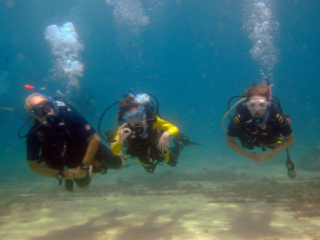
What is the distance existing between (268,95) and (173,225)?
3778 millimetres

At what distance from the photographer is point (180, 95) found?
159375 mm

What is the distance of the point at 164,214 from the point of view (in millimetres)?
5605

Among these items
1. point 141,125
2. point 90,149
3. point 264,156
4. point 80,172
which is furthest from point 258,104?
point 80,172

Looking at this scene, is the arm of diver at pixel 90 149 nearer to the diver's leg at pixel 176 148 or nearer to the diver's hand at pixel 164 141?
the diver's hand at pixel 164 141

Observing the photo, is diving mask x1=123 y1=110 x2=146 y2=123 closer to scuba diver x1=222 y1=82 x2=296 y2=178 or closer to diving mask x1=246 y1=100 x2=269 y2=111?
scuba diver x1=222 y1=82 x2=296 y2=178

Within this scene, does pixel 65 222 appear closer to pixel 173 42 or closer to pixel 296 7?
pixel 296 7

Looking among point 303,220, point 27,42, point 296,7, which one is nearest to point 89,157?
point 303,220

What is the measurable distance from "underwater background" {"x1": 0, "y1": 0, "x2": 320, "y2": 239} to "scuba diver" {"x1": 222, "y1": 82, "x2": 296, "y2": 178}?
844cm

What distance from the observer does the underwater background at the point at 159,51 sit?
79.6ft

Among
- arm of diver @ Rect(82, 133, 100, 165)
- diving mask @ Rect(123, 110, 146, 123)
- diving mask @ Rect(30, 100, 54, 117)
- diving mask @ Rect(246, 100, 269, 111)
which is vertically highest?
diving mask @ Rect(246, 100, 269, 111)

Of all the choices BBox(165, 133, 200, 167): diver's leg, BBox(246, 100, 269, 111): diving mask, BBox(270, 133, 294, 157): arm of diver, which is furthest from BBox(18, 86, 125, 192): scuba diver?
BBox(270, 133, 294, 157): arm of diver

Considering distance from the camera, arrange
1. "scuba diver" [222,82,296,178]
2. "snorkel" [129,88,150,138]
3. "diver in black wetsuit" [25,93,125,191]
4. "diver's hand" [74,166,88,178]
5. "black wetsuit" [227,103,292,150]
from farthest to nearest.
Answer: "snorkel" [129,88,150,138] < "black wetsuit" [227,103,292,150] < "scuba diver" [222,82,296,178] < "diver's hand" [74,166,88,178] < "diver in black wetsuit" [25,93,125,191]

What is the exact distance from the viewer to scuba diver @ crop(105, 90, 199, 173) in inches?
176

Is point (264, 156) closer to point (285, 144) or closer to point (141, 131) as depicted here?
point (285, 144)
